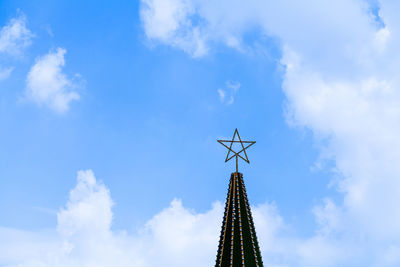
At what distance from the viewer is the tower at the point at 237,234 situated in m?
49.3

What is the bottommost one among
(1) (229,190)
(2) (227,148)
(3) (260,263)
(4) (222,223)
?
(3) (260,263)

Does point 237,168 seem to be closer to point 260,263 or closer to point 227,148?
point 227,148

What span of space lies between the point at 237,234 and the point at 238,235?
16 cm

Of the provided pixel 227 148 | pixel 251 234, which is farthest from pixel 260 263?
pixel 227 148

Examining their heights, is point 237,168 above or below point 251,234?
above

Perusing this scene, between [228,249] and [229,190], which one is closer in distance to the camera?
[228,249]

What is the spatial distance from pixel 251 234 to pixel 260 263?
3050 mm

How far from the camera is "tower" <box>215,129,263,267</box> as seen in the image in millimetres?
49281

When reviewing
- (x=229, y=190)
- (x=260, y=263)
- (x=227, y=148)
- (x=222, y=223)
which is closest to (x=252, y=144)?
(x=227, y=148)

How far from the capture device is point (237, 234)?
166 feet

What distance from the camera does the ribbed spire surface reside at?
1939 inches

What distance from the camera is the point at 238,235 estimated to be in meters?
50.4

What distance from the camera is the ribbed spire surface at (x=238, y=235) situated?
49.2 meters

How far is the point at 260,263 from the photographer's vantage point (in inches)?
1978
